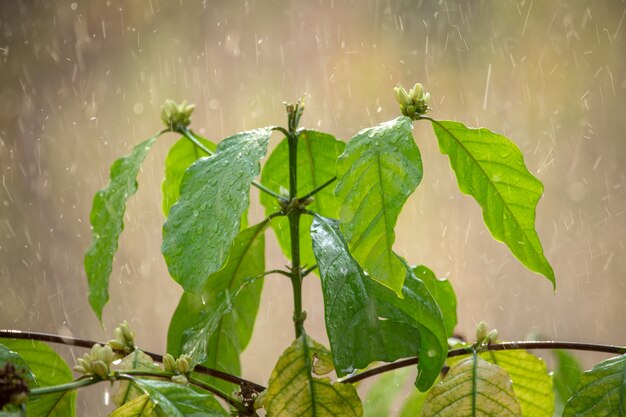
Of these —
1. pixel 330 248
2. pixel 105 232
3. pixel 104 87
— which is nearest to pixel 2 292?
pixel 104 87

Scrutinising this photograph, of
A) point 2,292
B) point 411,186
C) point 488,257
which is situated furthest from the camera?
point 488,257

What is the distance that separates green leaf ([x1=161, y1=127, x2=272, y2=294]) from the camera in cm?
38

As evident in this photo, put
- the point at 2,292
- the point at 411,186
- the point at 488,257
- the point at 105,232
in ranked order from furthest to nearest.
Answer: the point at 488,257 < the point at 2,292 < the point at 105,232 < the point at 411,186

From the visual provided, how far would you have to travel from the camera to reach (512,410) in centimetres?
41

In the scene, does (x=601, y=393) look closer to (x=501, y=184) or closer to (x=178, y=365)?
(x=501, y=184)

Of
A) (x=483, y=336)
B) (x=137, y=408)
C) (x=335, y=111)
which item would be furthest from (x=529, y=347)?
(x=335, y=111)

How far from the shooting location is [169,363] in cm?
44

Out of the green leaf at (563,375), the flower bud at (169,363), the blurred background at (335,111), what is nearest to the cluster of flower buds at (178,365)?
the flower bud at (169,363)

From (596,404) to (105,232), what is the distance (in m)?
0.34

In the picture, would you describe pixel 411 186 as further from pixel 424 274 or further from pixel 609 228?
pixel 609 228

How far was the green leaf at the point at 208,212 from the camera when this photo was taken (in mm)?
→ 384

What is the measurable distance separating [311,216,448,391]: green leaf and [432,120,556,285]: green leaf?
0.07 m

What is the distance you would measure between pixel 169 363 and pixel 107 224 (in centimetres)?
13

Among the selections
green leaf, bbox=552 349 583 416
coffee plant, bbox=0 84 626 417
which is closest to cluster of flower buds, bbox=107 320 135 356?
coffee plant, bbox=0 84 626 417
